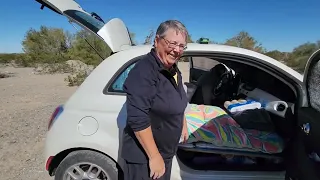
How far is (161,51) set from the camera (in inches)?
60.9

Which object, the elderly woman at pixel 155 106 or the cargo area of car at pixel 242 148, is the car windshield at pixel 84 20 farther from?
the cargo area of car at pixel 242 148

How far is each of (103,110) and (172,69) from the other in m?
0.92

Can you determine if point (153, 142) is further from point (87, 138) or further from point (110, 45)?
point (110, 45)

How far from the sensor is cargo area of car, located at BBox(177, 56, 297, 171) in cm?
250

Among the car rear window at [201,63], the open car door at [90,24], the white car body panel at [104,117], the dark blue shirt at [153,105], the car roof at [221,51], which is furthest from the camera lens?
the car rear window at [201,63]

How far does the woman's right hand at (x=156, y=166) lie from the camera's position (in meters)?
1.56

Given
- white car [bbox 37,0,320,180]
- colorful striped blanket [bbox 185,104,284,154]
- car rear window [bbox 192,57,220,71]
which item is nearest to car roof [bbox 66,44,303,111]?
white car [bbox 37,0,320,180]

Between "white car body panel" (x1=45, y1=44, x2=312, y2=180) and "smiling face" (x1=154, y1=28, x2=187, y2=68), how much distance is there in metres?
Answer: 0.89

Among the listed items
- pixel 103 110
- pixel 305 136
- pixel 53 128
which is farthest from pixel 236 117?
pixel 53 128

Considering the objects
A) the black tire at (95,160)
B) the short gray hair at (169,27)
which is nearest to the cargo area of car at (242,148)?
the black tire at (95,160)

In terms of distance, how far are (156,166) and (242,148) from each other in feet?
4.13

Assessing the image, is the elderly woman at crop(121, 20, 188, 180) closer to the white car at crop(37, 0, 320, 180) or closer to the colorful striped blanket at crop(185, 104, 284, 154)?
the white car at crop(37, 0, 320, 180)

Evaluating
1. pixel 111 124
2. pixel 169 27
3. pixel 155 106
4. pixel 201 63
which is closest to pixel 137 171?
pixel 155 106

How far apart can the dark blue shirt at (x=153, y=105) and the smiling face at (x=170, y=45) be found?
0.04 m
